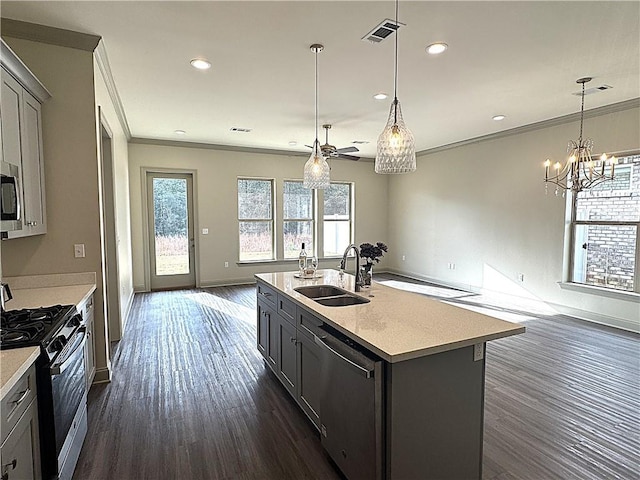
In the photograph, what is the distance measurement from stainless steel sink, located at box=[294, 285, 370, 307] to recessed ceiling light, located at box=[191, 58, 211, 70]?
2.22 m

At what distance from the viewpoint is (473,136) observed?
636cm

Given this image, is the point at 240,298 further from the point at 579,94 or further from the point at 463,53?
the point at 579,94

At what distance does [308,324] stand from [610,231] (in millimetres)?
4600

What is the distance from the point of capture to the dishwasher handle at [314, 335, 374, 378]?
5.31 ft

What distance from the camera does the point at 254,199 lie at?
7.65 meters

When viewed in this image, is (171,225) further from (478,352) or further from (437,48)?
(478,352)

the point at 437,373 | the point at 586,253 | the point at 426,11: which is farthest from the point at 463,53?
the point at 586,253

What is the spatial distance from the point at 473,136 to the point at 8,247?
6548mm

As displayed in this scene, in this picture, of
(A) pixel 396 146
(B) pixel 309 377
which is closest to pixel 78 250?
(B) pixel 309 377

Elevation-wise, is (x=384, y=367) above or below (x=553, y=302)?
above

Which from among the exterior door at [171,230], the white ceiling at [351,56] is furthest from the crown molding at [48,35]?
the exterior door at [171,230]

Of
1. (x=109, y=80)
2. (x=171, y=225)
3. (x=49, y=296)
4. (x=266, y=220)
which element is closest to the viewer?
(x=49, y=296)

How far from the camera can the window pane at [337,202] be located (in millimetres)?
8445

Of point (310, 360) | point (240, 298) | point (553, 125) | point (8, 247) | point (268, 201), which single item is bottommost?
point (240, 298)
